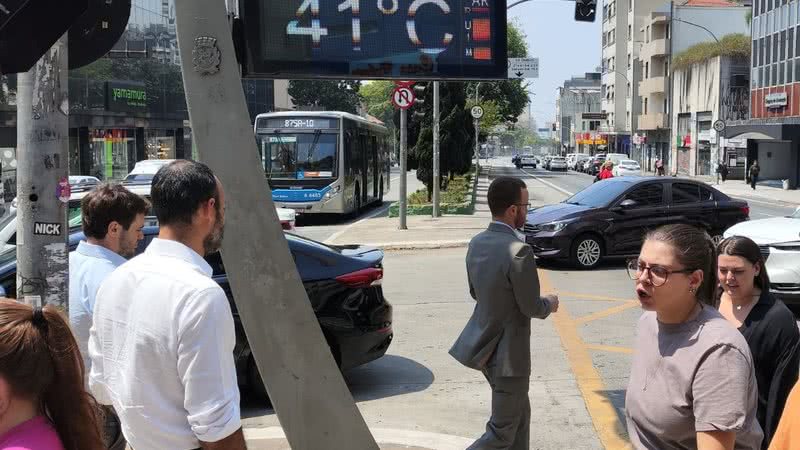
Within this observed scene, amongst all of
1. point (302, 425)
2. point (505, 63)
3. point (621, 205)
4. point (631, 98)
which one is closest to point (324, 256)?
point (505, 63)

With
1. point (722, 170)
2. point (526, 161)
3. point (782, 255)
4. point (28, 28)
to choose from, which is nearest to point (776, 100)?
point (722, 170)

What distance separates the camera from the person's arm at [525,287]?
16.1ft

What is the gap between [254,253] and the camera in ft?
14.0

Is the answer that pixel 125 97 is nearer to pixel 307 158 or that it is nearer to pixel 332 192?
pixel 307 158

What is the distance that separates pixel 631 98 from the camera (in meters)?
90.9

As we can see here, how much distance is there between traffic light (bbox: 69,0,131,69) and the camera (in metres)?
4.45

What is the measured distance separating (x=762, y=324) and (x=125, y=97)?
37131 millimetres

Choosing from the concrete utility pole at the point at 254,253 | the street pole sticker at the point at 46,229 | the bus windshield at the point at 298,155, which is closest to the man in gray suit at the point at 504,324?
the concrete utility pole at the point at 254,253

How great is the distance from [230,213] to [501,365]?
179cm

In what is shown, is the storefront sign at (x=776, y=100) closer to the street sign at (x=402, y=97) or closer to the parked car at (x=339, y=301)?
the street sign at (x=402, y=97)

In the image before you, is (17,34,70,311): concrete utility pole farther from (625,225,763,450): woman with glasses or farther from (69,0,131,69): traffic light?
(625,225,763,450): woman with glasses

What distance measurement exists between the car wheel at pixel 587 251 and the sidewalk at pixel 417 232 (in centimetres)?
393

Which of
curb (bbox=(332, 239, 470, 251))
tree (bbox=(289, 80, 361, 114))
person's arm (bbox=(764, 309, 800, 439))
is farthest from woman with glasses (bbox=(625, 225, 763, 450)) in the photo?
tree (bbox=(289, 80, 361, 114))

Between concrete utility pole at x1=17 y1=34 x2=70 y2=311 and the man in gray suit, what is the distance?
2.25m
